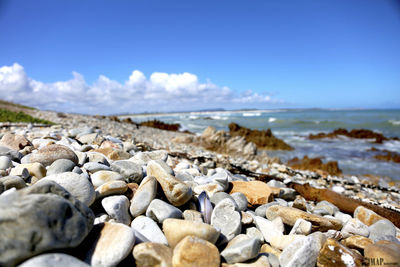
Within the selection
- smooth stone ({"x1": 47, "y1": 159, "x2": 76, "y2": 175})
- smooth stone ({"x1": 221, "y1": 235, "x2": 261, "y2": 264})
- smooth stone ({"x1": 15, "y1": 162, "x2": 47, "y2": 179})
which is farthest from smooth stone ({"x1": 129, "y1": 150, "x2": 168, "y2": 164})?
smooth stone ({"x1": 221, "y1": 235, "x2": 261, "y2": 264})

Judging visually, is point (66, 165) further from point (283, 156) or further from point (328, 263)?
point (283, 156)

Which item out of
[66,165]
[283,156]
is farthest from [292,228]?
[283,156]

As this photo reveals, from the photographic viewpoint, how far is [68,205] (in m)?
1.23

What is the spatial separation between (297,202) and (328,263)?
84cm

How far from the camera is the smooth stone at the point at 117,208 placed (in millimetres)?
1593

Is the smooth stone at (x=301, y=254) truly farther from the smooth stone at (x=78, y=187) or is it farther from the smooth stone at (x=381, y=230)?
the smooth stone at (x=78, y=187)

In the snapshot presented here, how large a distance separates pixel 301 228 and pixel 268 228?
0.25 meters

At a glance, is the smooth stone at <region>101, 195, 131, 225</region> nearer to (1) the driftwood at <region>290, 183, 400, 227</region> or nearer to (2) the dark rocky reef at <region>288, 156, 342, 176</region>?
(1) the driftwood at <region>290, 183, 400, 227</region>

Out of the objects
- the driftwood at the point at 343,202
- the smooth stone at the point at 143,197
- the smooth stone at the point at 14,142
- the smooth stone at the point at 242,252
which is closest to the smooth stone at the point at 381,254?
the smooth stone at the point at 242,252

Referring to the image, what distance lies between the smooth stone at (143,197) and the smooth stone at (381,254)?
1592mm

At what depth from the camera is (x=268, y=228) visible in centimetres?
185

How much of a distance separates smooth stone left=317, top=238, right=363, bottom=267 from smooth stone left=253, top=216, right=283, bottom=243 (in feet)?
1.00

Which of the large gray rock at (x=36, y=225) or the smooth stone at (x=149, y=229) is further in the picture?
the smooth stone at (x=149, y=229)

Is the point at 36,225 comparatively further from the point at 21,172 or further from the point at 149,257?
the point at 21,172
